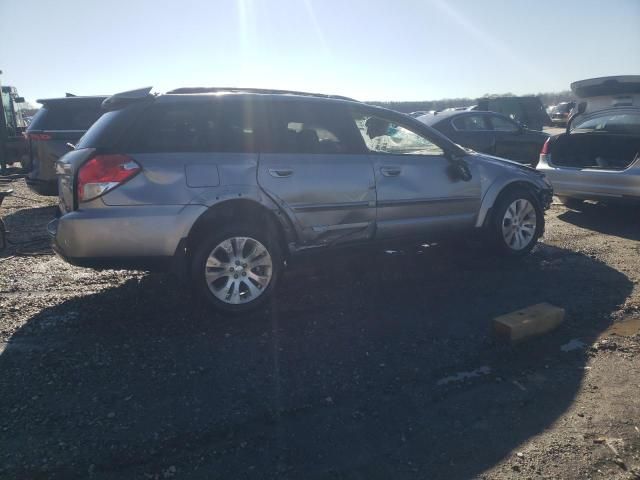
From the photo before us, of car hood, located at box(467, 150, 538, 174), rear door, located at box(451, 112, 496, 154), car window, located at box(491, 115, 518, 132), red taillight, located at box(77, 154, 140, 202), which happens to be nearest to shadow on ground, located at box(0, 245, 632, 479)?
red taillight, located at box(77, 154, 140, 202)

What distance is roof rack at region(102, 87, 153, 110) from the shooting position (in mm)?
3944

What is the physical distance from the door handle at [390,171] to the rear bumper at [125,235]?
5.88 ft

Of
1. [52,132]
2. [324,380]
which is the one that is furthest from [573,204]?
[52,132]

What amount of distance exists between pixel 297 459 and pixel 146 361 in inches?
56.7

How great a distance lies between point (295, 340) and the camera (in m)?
3.60

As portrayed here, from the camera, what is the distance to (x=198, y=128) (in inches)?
157

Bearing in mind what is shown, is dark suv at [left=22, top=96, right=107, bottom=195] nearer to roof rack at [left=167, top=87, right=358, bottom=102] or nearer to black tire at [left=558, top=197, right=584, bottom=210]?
roof rack at [left=167, top=87, right=358, bottom=102]

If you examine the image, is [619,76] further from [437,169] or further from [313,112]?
[313,112]

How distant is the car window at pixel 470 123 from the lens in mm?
10227

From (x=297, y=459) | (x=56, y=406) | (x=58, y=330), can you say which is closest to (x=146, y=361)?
(x=56, y=406)

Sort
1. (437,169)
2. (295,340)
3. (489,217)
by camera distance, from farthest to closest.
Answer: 1. (489,217)
2. (437,169)
3. (295,340)

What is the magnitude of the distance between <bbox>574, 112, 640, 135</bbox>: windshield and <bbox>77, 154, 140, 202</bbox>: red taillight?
7302mm

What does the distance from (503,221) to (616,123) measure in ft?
12.6

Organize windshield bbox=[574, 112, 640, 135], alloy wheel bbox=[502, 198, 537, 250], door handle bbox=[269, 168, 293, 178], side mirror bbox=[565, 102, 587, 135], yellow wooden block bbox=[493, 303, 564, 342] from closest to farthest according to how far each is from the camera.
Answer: yellow wooden block bbox=[493, 303, 564, 342] → door handle bbox=[269, 168, 293, 178] → alloy wheel bbox=[502, 198, 537, 250] → windshield bbox=[574, 112, 640, 135] → side mirror bbox=[565, 102, 587, 135]
